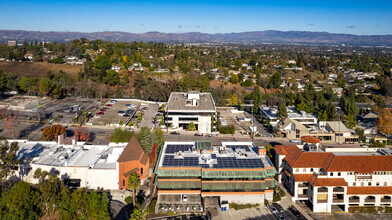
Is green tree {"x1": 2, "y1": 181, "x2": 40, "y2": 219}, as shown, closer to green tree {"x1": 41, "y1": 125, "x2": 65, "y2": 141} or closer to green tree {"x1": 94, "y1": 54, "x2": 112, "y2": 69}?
green tree {"x1": 41, "y1": 125, "x2": 65, "y2": 141}

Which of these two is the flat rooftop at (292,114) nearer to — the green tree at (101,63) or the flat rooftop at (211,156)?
the flat rooftop at (211,156)

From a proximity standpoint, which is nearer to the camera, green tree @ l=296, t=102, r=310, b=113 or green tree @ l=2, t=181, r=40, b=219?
green tree @ l=2, t=181, r=40, b=219

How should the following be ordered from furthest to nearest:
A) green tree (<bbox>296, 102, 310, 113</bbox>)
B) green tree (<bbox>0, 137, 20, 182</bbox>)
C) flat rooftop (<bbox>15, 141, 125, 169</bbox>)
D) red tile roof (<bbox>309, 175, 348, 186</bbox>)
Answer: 1. green tree (<bbox>296, 102, 310, 113</bbox>)
2. flat rooftop (<bbox>15, 141, 125, 169</bbox>)
3. green tree (<bbox>0, 137, 20, 182</bbox>)
4. red tile roof (<bbox>309, 175, 348, 186</bbox>)

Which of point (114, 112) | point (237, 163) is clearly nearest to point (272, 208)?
point (237, 163)

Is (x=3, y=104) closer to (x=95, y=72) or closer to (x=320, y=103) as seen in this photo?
(x=95, y=72)

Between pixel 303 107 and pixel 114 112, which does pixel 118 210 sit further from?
pixel 303 107

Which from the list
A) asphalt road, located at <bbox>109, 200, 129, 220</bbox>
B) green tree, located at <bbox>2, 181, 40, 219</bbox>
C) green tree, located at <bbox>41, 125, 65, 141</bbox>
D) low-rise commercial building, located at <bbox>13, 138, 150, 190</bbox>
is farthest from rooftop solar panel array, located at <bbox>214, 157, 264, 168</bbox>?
green tree, located at <bbox>41, 125, 65, 141</bbox>

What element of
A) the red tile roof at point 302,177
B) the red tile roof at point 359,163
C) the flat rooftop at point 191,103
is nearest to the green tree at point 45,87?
the flat rooftop at point 191,103

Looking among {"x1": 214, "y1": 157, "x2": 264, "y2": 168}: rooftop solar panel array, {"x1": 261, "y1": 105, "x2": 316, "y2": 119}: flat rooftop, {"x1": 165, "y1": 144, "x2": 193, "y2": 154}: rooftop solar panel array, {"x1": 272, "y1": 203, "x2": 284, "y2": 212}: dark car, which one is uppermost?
{"x1": 261, "y1": 105, "x2": 316, "y2": 119}: flat rooftop
